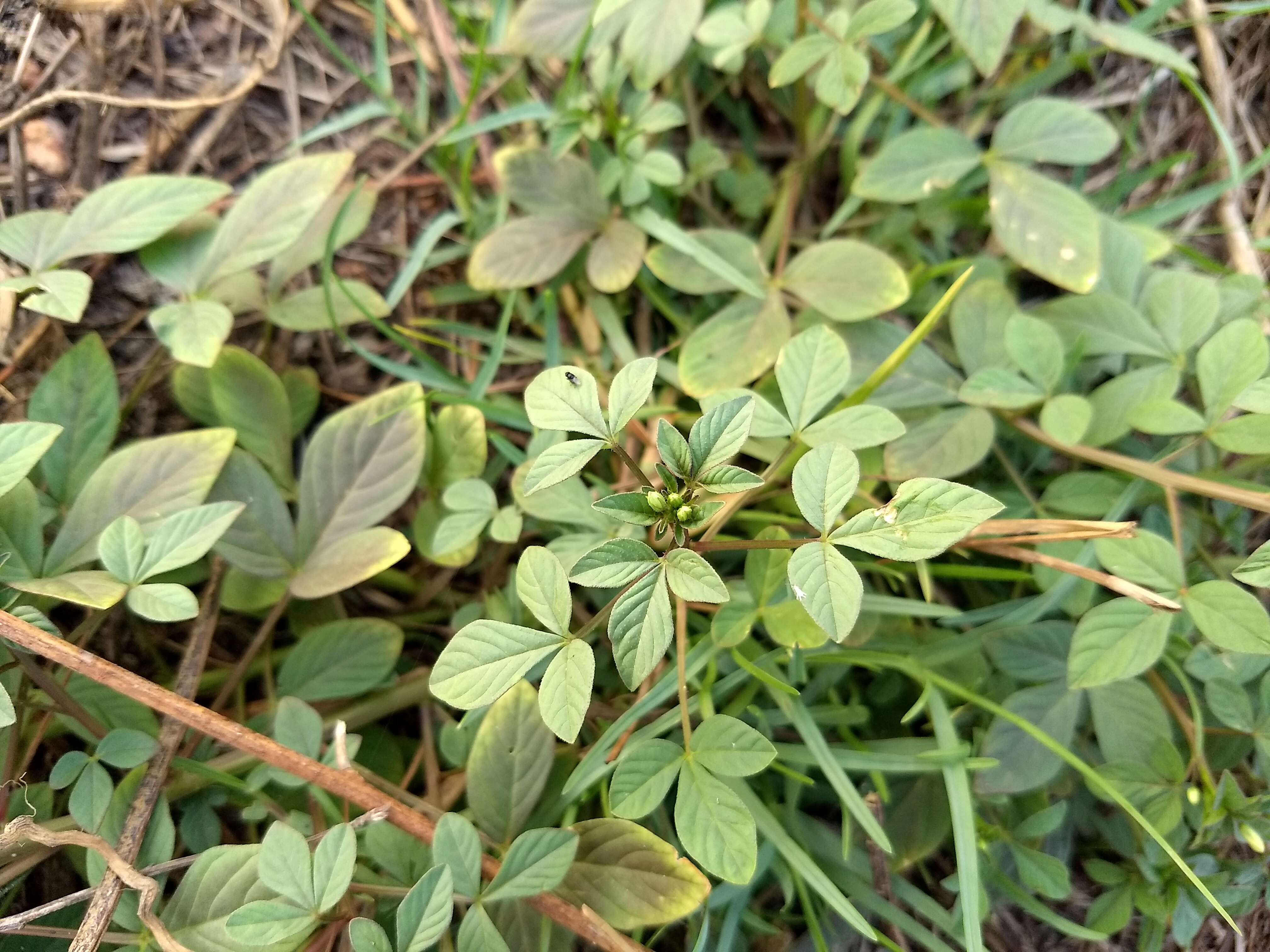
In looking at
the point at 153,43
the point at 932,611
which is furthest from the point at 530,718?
the point at 153,43

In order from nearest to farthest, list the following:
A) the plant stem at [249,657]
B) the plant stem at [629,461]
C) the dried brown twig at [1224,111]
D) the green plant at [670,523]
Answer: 1. the plant stem at [629,461]
2. the green plant at [670,523]
3. the plant stem at [249,657]
4. the dried brown twig at [1224,111]

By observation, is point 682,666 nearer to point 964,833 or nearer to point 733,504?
point 733,504

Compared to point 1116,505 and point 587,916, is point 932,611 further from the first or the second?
point 587,916

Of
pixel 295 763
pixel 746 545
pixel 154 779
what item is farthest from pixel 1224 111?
pixel 154 779

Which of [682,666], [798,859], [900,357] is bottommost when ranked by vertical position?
[798,859]

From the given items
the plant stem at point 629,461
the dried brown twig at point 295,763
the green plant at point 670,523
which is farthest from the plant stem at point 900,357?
the dried brown twig at point 295,763

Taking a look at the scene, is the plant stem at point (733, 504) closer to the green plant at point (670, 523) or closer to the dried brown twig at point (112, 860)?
the green plant at point (670, 523)

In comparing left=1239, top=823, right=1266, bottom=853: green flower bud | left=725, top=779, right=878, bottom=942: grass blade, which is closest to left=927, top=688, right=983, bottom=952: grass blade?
left=725, top=779, right=878, bottom=942: grass blade

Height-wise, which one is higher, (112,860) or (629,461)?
(629,461)
